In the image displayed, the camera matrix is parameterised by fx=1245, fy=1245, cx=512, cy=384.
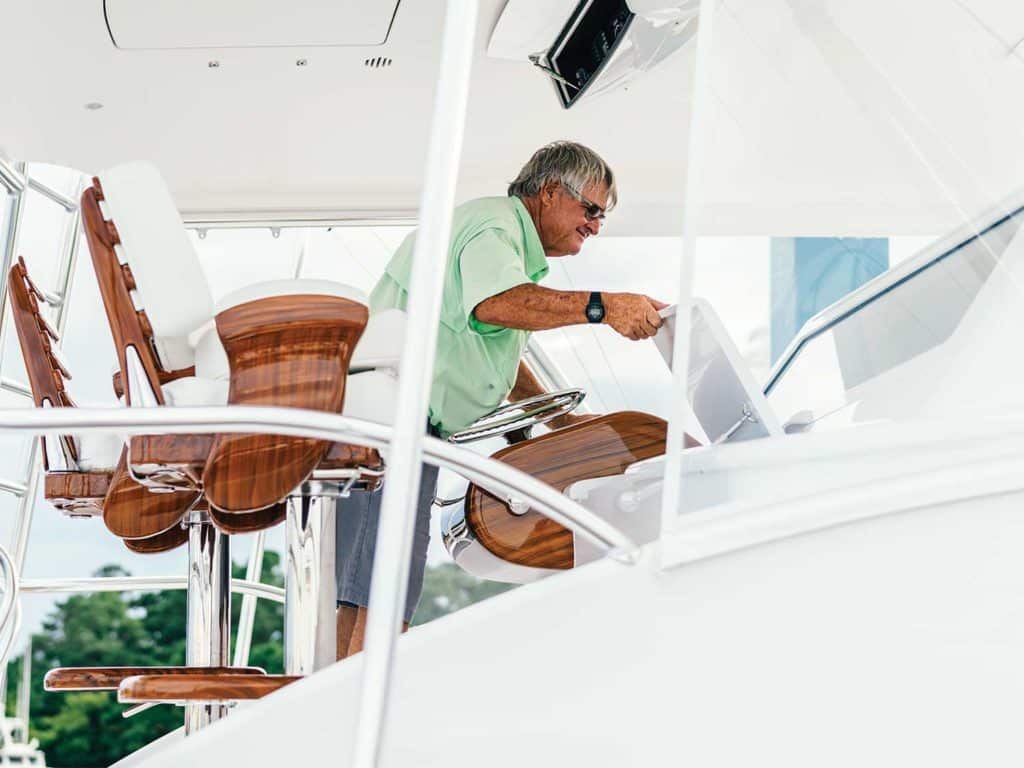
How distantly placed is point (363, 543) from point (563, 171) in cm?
82

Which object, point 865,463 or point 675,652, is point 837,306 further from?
point 675,652

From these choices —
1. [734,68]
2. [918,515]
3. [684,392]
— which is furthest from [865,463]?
[734,68]

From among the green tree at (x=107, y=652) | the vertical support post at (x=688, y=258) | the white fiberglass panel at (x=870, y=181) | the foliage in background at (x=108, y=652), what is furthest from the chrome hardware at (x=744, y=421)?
the green tree at (x=107, y=652)

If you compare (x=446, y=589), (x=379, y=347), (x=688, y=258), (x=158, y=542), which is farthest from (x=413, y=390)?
(x=446, y=589)

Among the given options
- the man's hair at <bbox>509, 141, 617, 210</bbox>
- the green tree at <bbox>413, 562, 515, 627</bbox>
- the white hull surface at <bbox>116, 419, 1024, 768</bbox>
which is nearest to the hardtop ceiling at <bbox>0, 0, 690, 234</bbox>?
the man's hair at <bbox>509, 141, 617, 210</bbox>

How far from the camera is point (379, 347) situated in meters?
1.67

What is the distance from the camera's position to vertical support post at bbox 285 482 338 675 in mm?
1625

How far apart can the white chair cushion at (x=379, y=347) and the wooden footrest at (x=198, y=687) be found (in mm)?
439

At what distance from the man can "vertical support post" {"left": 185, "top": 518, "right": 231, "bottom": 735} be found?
0.32m

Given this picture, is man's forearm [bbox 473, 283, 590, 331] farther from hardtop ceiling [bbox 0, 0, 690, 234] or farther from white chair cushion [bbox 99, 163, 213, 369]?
hardtop ceiling [bbox 0, 0, 690, 234]

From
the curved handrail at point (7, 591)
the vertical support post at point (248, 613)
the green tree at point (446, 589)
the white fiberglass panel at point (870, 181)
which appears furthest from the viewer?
the green tree at point (446, 589)

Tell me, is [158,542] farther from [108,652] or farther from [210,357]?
[108,652]

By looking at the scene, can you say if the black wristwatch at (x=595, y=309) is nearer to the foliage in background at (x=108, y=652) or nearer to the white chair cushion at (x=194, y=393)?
the white chair cushion at (x=194, y=393)

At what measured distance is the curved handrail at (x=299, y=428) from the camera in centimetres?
116
